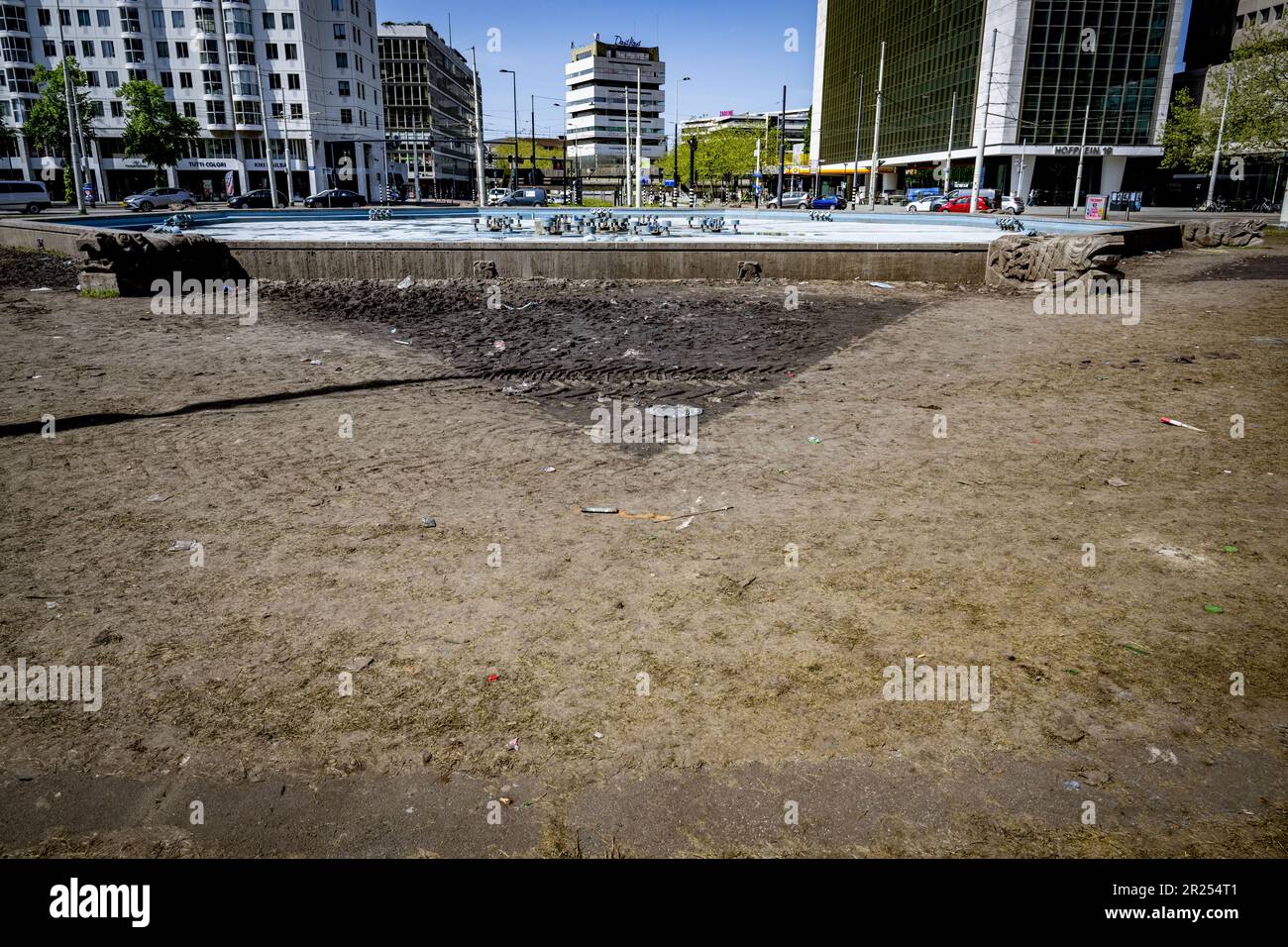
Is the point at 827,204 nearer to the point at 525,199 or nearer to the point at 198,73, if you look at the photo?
the point at 525,199

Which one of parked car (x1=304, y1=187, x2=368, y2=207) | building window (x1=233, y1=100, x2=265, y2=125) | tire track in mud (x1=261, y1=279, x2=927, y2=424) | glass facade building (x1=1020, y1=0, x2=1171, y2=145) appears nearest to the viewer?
tire track in mud (x1=261, y1=279, x2=927, y2=424)

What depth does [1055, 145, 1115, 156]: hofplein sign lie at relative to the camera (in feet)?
224

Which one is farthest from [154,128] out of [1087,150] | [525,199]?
[1087,150]

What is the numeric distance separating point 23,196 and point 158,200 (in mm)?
7449

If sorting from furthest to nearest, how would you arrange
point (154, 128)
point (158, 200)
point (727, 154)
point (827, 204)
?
point (727, 154)
point (154, 128)
point (827, 204)
point (158, 200)

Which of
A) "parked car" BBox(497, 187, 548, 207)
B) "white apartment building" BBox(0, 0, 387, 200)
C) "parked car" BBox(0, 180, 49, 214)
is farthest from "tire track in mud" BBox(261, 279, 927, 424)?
"white apartment building" BBox(0, 0, 387, 200)

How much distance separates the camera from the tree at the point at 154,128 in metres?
63.8

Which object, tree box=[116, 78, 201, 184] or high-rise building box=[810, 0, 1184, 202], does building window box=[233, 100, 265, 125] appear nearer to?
tree box=[116, 78, 201, 184]

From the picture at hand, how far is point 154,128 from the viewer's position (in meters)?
64.0

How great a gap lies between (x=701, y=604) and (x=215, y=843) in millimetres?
2395

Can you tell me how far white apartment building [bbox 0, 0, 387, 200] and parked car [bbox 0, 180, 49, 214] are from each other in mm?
18669

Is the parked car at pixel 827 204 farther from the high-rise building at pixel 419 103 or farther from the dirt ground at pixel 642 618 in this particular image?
the high-rise building at pixel 419 103
